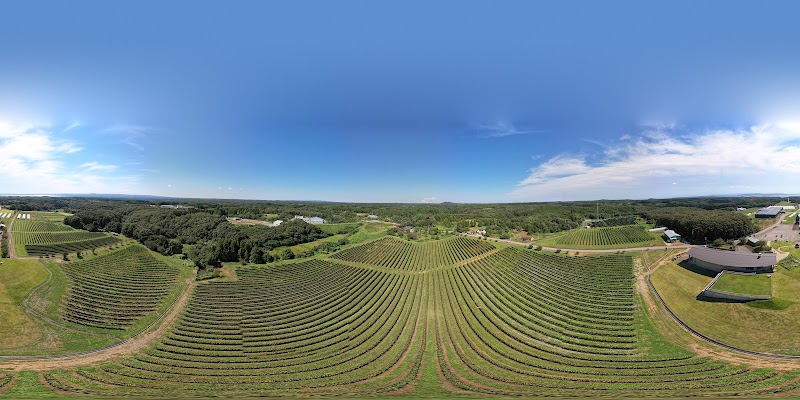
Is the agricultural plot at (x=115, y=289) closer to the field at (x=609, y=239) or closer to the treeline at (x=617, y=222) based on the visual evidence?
the field at (x=609, y=239)

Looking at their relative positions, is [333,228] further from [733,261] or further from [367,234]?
[733,261]

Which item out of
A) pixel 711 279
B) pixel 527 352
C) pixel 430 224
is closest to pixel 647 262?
pixel 711 279

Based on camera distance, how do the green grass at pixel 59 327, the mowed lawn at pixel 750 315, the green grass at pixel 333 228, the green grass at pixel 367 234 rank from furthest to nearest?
the green grass at pixel 333 228, the green grass at pixel 367 234, the green grass at pixel 59 327, the mowed lawn at pixel 750 315

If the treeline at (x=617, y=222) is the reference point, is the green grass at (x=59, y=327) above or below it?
below

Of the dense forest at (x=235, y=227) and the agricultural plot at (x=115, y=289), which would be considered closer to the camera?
the agricultural plot at (x=115, y=289)

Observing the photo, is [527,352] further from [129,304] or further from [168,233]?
[168,233]

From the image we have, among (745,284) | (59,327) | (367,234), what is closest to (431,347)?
(745,284)

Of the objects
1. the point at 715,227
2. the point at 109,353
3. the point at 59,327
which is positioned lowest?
the point at 109,353

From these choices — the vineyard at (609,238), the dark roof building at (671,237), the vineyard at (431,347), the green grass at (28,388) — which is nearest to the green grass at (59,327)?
the vineyard at (431,347)
